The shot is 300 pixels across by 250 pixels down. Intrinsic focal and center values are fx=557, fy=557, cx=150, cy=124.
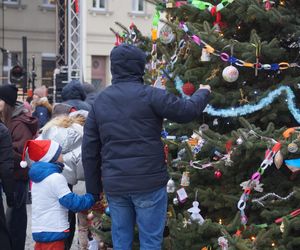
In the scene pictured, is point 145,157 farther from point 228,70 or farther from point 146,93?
point 228,70

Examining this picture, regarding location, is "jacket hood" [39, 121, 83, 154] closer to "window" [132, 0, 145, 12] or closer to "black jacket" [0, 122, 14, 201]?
"black jacket" [0, 122, 14, 201]

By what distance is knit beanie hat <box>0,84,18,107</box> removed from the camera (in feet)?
18.2

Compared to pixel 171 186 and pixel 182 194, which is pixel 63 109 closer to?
pixel 171 186

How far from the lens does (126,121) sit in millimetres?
3594

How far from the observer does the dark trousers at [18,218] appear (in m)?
5.62

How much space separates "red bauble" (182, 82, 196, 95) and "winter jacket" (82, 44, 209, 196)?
36.8 inches

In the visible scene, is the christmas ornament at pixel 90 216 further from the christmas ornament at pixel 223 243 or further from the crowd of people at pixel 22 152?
the christmas ornament at pixel 223 243

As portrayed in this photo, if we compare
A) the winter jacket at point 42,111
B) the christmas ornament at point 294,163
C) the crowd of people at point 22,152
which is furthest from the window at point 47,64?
the christmas ornament at point 294,163

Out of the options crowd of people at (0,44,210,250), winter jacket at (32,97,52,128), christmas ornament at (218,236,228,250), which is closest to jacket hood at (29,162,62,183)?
crowd of people at (0,44,210,250)

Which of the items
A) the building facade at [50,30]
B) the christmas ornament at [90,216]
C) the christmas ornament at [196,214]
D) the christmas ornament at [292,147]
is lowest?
the christmas ornament at [90,216]

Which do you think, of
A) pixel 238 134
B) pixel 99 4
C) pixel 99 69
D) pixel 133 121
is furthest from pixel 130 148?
pixel 99 4

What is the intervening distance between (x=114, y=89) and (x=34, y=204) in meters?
1.53

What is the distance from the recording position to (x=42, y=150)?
15.1 feet

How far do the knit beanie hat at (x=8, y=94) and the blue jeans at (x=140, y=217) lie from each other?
2274mm
